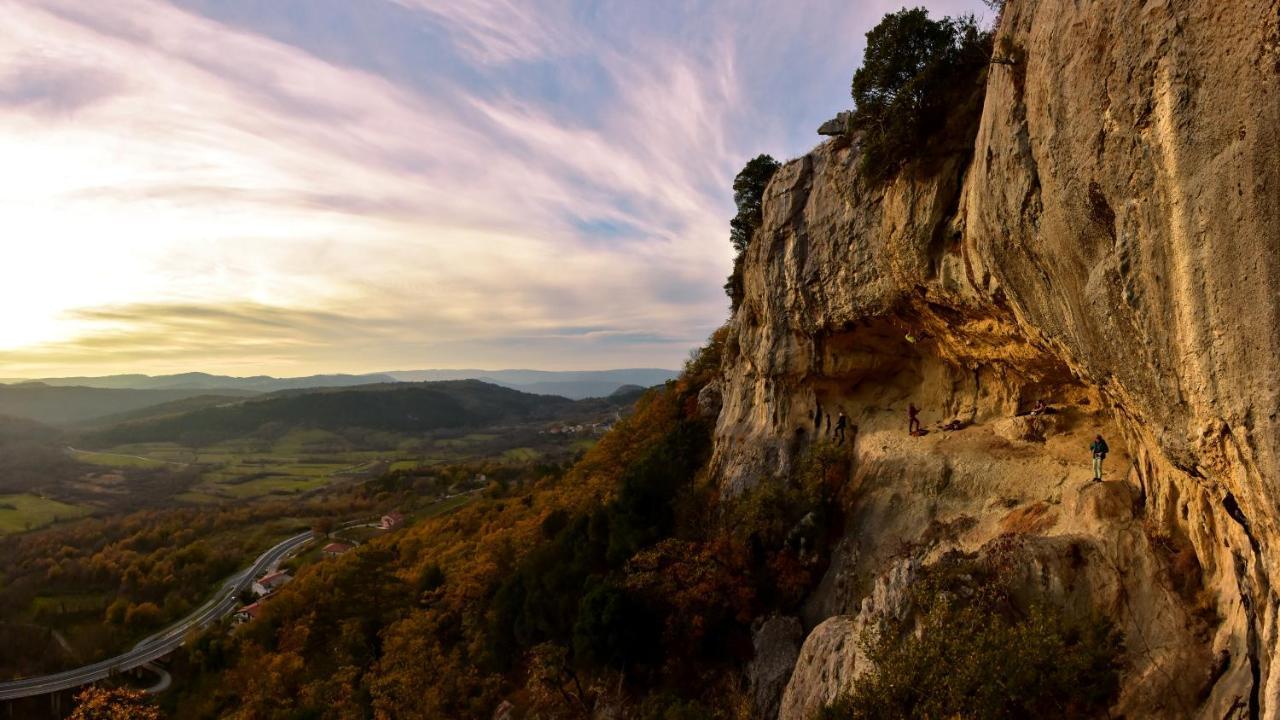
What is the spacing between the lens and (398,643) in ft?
120

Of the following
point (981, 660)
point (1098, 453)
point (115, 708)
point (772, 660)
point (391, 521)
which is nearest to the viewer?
point (981, 660)

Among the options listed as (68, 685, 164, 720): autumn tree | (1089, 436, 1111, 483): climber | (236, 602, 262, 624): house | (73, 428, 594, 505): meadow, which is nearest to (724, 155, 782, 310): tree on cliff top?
(1089, 436, 1111, 483): climber

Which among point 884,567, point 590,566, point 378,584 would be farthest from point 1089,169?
point 378,584

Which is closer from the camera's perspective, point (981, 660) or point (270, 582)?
point (981, 660)

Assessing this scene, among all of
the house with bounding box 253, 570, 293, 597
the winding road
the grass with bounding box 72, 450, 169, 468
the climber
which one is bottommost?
the winding road

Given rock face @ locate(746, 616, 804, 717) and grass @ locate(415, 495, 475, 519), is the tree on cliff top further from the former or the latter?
grass @ locate(415, 495, 475, 519)

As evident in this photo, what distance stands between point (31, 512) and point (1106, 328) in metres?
170

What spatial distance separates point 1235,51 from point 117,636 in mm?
95773

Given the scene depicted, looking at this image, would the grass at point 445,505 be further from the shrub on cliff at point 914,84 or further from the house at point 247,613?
the shrub on cliff at point 914,84

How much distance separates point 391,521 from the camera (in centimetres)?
9600

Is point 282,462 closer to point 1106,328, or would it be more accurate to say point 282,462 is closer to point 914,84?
point 914,84

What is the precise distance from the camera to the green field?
4016 inches

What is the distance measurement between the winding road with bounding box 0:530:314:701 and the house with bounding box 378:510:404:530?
15924mm

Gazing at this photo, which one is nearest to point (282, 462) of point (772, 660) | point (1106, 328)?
point (772, 660)
